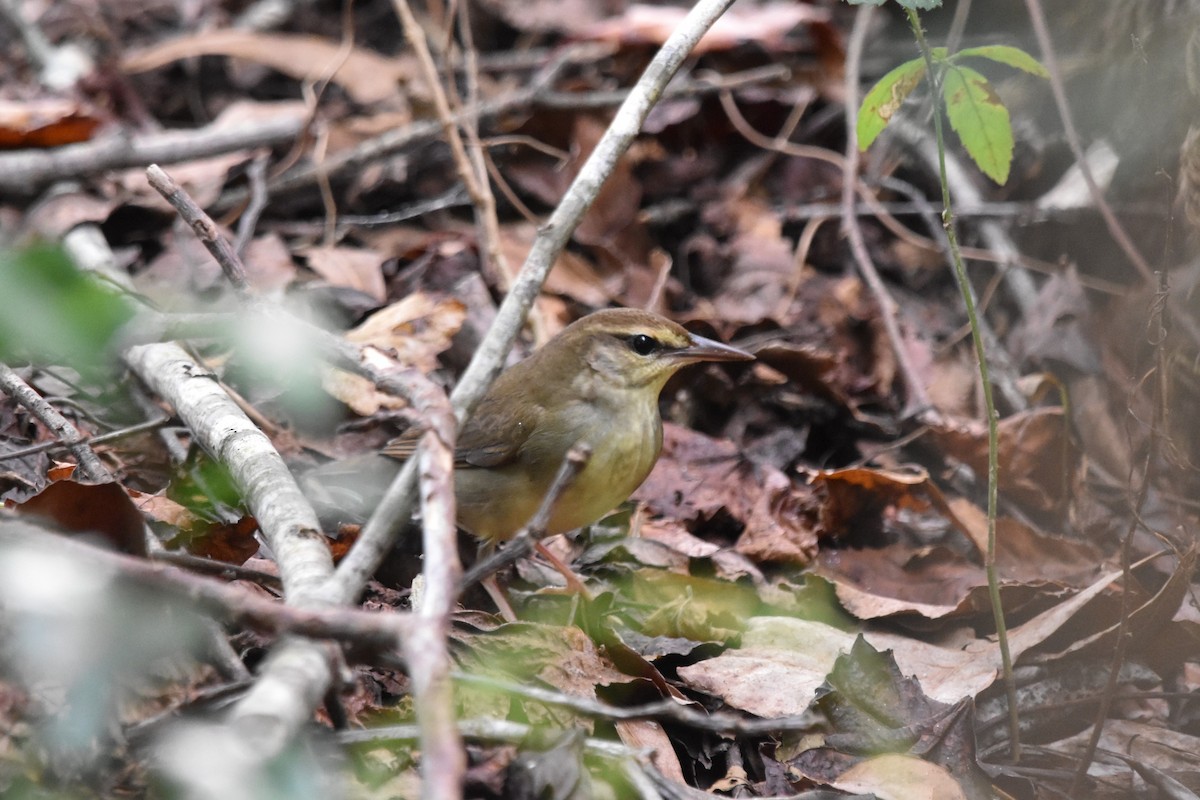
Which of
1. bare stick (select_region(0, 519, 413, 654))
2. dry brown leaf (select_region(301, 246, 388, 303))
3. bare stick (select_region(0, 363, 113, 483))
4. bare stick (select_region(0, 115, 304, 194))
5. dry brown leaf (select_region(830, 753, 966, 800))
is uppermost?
bare stick (select_region(0, 519, 413, 654))

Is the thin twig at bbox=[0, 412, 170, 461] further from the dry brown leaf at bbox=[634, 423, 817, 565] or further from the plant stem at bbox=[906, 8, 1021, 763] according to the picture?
the plant stem at bbox=[906, 8, 1021, 763]

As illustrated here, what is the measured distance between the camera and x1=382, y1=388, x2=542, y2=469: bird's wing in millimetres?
4410

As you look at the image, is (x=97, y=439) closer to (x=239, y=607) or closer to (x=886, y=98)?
(x=239, y=607)

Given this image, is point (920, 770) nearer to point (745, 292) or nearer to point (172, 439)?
point (172, 439)

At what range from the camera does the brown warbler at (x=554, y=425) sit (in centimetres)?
428

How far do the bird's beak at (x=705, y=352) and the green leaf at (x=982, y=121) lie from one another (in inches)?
51.8

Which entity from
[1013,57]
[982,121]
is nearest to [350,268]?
[982,121]

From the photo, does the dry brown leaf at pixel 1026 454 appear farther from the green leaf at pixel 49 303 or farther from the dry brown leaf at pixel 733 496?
the green leaf at pixel 49 303

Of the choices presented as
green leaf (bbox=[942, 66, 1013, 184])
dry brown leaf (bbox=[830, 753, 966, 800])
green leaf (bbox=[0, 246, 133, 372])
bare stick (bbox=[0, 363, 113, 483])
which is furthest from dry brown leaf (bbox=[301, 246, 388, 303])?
green leaf (bbox=[0, 246, 133, 372])

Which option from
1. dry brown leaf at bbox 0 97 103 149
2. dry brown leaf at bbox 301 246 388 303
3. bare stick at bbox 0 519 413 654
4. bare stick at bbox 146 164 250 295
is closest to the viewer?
bare stick at bbox 0 519 413 654

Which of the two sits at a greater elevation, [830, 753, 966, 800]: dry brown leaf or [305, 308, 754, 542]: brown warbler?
[305, 308, 754, 542]: brown warbler

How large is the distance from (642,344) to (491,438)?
71 cm

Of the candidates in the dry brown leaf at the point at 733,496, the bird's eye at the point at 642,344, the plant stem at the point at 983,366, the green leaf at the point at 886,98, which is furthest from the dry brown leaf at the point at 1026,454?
the green leaf at the point at 886,98

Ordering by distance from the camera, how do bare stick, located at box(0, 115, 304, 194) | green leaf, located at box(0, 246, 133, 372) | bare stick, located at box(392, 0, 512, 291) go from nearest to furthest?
green leaf, located at box(0, 246, 133, 372) → bare stick, located at box(392, 0, 512, 291) → bare stick, located at box(0, 115, 304, 194)
